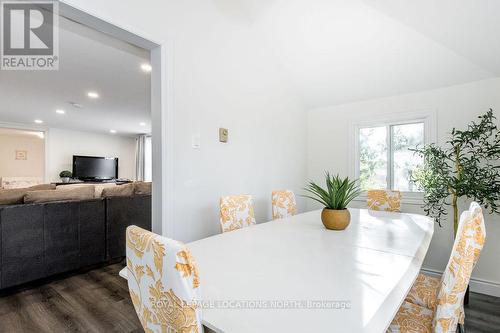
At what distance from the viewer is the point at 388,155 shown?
3.29m

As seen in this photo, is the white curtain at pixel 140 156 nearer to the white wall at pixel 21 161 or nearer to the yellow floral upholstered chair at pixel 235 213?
the white wall at pixel 21 161

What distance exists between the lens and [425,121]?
117 inches

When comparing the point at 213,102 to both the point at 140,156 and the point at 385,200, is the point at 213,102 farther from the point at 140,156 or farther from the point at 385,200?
the point at 140,156

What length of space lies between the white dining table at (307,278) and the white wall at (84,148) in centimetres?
748

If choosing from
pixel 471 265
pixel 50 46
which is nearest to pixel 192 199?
pixel 471 265

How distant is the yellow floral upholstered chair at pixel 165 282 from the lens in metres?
0.60

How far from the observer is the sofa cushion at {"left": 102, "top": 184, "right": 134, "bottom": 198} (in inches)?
127

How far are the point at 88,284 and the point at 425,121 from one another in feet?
13.9

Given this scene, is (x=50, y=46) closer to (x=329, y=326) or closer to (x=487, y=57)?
(x=329, y=326)

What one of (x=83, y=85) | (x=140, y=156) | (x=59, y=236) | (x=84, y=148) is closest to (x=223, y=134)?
(x=59, y=236)

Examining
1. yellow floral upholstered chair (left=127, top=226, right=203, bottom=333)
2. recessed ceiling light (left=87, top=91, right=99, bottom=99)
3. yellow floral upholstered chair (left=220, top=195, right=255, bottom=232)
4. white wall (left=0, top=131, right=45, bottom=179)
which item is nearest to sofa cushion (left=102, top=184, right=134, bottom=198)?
recessed ceiling light (left=87, top=91, right=99, bottom=99)

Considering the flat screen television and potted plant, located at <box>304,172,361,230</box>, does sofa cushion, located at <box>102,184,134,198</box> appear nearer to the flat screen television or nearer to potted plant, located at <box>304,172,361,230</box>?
potted plant, located at <box>304,172,361,230</box>

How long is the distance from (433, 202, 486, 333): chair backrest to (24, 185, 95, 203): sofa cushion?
341cm

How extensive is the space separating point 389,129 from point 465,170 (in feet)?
3.46
